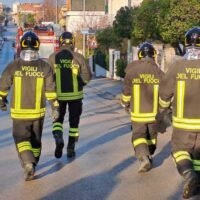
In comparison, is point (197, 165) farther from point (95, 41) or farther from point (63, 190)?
point (95, 41)

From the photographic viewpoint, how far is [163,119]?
8.08 meters

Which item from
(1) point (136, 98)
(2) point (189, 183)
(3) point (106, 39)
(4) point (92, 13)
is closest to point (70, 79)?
(1) point (136, 98)

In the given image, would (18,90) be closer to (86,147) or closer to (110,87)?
(86,147)

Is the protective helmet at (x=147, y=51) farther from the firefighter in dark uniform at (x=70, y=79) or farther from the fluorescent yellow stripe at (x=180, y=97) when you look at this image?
the fluorescent yellow stripe at (x=180, y=97)

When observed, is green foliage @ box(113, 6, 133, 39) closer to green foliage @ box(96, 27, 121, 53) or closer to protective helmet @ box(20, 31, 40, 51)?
green foliage @ box(96, 27, 121, 53)

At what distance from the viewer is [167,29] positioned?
19.7 meters

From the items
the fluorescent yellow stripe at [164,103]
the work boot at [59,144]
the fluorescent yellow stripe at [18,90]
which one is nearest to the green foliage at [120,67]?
the work boot at [59,144]

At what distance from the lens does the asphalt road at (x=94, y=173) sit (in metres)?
7.41

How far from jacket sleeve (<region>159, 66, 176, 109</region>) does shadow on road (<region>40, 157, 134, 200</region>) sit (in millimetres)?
1292

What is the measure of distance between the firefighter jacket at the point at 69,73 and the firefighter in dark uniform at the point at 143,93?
3.91 feet

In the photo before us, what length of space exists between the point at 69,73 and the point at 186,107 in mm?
3367

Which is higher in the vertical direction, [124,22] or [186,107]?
[186,107]

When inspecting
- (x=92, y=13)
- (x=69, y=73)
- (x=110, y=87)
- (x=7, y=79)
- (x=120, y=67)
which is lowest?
(x=110, y=87)

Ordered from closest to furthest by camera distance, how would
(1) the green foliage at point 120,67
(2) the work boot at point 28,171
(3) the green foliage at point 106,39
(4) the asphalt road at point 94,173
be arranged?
(4) the asphalt road at point 94,173, (2) the work boot at point 28,171, (1) the green foliage at point 120,67, (3) the green foliage at point 106,39
